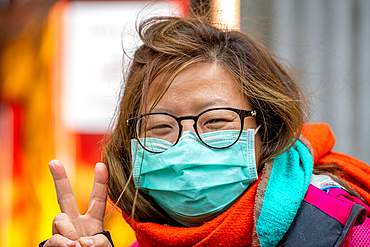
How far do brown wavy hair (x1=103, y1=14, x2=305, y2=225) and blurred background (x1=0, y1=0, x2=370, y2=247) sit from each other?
1.71 meters

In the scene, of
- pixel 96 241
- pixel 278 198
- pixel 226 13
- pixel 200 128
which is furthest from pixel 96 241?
Result: pixel 226 13

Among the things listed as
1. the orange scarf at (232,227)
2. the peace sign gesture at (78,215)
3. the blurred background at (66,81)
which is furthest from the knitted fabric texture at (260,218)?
the blurred background at (66,81)

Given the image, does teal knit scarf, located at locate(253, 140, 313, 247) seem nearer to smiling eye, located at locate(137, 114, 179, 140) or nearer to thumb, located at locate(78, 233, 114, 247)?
smiling eye, located at locate(137, 114, 179, 140)

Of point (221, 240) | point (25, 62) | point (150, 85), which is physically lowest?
point (221, 240)

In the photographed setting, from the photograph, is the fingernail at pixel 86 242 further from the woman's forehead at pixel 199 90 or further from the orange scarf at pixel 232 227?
the woman's forehead at pixel 199 90

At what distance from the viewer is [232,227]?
4.29 ft

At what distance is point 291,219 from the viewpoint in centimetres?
123

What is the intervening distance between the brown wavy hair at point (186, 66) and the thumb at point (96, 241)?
169mm

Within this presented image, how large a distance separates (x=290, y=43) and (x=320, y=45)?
0.30 meters

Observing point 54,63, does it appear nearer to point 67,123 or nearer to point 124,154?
point 67,123

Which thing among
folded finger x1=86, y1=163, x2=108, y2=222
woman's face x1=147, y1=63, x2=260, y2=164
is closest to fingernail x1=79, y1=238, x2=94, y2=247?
folded finger x1=86, y1=163, x2=108, y2=222

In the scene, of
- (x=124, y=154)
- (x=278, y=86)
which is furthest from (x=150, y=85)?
(x=278, y=86)

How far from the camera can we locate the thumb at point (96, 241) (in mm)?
1308

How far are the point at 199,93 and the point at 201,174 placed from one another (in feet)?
1.18
